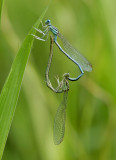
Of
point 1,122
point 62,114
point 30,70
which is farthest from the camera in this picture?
point 30,70

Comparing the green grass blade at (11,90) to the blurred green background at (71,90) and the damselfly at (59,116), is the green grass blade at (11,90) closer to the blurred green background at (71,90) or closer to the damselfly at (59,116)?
the damselfly at (59,116)

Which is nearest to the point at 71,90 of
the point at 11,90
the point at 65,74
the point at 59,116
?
the point at 65,74

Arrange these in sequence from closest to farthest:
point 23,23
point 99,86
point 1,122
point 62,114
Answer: point 1,122 → point 62,114 → point 99,86 → point 23,23

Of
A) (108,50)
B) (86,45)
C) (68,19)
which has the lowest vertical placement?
(108,50)

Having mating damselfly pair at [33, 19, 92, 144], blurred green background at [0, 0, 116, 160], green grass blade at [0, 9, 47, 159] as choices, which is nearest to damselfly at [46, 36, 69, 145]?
mating damselfly pair at [33, 19, 92, 144]

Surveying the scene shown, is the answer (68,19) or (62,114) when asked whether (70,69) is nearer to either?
(68,19)

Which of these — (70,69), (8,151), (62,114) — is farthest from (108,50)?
(8,151)
